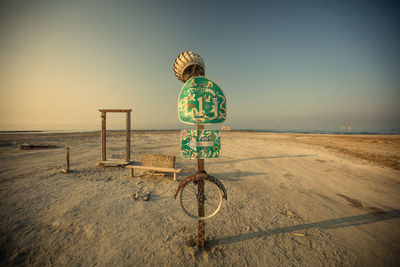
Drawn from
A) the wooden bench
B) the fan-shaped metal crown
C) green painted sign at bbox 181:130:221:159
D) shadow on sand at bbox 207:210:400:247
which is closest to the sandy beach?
shadow on sand at bbox 207:210:400:247

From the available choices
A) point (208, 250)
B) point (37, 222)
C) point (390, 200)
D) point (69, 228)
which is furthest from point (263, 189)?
point (37, 222)

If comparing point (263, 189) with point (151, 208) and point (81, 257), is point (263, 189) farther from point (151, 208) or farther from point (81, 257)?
point (81, 257)

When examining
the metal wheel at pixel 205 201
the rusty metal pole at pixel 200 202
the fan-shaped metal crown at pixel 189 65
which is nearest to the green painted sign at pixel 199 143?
the rusty metal pole at pixel 200 202

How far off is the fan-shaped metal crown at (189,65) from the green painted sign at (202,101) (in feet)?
1.73

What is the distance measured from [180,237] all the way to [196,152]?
2.53 m

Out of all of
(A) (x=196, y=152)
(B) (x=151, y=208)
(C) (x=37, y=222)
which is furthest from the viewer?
(B) (x=151, y=208)

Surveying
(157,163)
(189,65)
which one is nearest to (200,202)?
(189,65)

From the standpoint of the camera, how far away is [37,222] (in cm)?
407

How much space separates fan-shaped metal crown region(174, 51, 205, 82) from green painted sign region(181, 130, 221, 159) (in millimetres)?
1524

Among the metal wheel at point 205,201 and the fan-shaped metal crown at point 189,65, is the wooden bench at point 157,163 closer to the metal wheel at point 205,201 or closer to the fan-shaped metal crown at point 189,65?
the metal wheel at point 205,201

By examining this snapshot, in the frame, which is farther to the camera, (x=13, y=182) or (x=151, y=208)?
(x=13, y=182)

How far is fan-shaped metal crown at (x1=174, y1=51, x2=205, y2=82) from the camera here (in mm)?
3326

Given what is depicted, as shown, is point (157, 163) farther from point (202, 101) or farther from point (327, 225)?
point (327, 225)

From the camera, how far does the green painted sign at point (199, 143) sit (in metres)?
3.05
